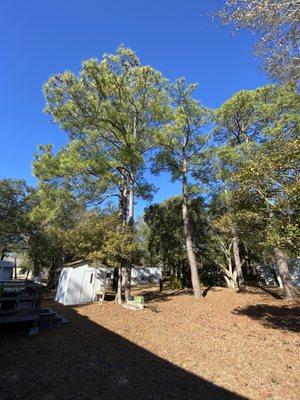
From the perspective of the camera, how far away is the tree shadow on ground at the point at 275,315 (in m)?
9.81

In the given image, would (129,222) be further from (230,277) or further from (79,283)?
(230,277)

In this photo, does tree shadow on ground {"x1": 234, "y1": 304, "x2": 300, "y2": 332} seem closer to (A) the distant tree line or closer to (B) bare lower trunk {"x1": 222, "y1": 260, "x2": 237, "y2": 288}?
(A) the distant tree line

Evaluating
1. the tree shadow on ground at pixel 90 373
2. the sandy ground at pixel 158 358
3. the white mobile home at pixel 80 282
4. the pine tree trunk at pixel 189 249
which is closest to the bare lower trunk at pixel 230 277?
the pine tree trunk at pixel 189 249

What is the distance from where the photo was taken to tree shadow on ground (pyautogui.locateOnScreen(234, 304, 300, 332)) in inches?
386

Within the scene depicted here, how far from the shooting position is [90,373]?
19.4 feet

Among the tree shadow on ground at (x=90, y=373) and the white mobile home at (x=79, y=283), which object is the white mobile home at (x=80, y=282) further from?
the tree shadow on ground at (x=90, y=373)

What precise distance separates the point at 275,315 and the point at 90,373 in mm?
8751

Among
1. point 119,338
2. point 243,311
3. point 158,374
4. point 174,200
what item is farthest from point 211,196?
point 158,374

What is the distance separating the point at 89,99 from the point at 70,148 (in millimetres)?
2999

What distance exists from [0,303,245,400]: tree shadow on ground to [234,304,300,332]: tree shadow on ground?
215 inches

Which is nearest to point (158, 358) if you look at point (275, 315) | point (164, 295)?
point (275, 315)

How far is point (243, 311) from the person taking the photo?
12289 mm

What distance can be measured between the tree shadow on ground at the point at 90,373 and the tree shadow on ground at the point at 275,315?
5.47 meters

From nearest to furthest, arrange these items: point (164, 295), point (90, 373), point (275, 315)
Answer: point (90, 373), point (275, 315), point (164, 295)
